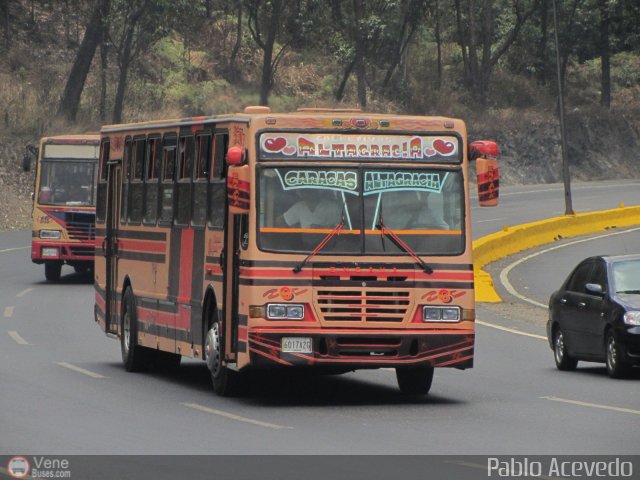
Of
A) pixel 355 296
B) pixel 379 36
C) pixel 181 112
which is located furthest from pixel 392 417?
pixel 379 36

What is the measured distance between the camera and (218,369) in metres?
15.7

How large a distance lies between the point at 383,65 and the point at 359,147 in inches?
2482

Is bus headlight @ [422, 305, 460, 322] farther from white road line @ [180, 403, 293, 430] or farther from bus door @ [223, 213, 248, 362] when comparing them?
white road line @ [180, 403, 293, 430]

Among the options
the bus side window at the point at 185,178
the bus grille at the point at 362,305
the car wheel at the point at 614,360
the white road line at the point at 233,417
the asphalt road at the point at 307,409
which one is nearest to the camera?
the asphalt road at the point at 307,409

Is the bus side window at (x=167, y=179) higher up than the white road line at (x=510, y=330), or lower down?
higher up

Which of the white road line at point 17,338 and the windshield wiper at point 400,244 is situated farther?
the white road line at point 17,338

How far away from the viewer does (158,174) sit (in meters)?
17.9

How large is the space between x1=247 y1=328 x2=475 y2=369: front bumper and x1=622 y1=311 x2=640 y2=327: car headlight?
3.53 metres

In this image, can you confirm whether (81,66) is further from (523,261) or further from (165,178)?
(165,178)

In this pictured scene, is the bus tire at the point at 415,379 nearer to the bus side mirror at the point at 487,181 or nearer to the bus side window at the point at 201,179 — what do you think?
the bus side mirror at the point at 487,181

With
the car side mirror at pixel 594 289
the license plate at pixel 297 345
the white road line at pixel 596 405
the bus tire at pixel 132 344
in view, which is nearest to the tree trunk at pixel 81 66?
the bus tire at pixel 132 344

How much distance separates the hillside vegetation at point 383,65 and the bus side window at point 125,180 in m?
46.2

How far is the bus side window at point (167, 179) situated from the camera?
17438mm
